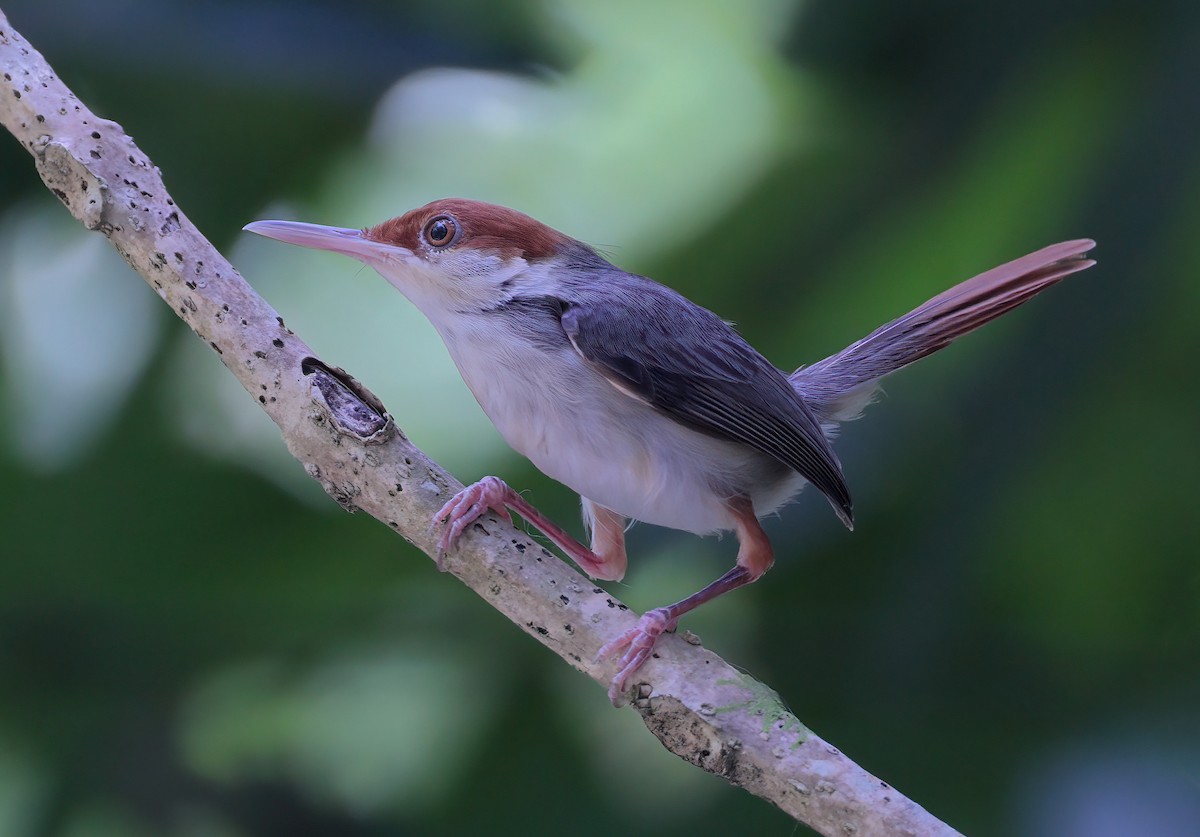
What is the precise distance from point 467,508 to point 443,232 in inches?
13.1

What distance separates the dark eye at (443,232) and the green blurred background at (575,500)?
34.2 inches

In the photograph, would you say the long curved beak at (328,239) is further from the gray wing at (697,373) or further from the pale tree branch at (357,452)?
the gray wing at (697,373)

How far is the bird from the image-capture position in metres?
1.20

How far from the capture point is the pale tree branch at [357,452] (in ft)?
3.54

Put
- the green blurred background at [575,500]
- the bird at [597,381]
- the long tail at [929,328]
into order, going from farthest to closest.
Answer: the green blurred background at [575,500] < the long tail at [929,328] < the bird at [597,381]

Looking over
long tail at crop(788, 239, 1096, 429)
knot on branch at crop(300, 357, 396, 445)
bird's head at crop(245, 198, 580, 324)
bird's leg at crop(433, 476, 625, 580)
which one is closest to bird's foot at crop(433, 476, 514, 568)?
bird's leg at crop(433, 476, 625, 580)

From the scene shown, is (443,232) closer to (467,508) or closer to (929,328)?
(467,508)

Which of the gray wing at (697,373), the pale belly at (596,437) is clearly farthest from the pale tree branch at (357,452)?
the gray wing at (697,373)

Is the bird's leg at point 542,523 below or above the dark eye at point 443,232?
below

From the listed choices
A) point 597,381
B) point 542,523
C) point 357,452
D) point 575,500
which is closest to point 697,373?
point 597,381

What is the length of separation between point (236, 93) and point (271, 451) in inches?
30.1

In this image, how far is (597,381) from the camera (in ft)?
3.97

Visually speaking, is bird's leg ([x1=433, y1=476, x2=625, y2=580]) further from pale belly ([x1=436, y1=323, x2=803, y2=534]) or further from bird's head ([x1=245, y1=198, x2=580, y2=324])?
bird's head ([x1=245, y1=198, x2=580, y2=324])

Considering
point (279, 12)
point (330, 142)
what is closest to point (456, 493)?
point (330, 142)
